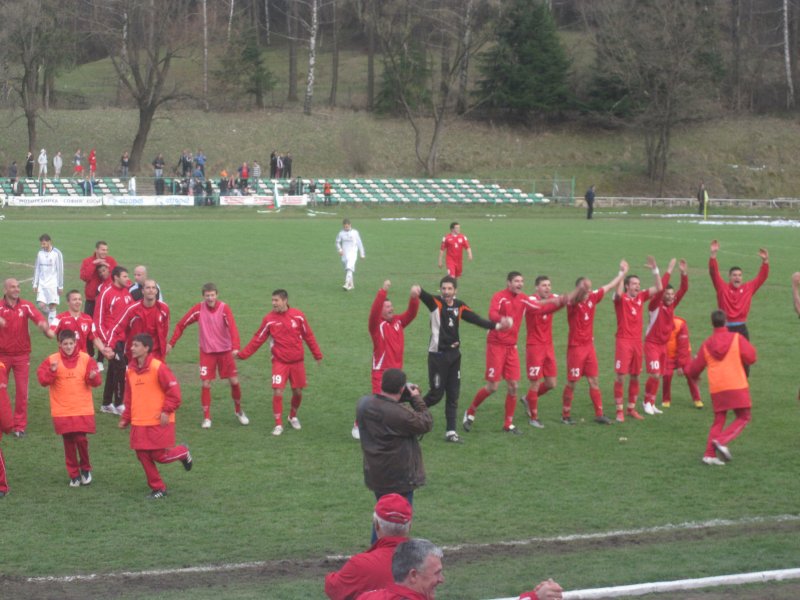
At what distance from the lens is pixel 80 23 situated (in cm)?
8338

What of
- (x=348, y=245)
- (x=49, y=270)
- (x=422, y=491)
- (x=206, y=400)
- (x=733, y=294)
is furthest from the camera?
(x=348, y=245)

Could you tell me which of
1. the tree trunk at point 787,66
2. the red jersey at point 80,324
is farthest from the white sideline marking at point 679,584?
the tree trunk at point 787,66

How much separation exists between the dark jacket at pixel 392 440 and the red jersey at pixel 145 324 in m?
6.06

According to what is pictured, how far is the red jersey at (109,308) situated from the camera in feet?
51.3

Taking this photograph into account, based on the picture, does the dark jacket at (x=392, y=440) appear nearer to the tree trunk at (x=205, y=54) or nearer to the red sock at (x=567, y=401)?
the red sock at (x=567, y=401)

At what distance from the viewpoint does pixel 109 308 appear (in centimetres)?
1571

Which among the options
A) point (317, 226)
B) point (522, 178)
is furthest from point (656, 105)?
point (317, 226)

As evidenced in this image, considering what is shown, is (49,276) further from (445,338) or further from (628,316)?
(628,316)

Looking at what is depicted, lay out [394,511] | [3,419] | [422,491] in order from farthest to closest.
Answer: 1. [422,491]
2. [3,419]
3. [394,511]

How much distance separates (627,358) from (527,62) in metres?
65.6

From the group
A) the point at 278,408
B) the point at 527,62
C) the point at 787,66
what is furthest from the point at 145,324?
the point at 787,66

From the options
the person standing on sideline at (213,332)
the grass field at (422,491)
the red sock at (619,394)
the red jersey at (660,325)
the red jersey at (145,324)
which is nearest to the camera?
the grass field at (422,491)

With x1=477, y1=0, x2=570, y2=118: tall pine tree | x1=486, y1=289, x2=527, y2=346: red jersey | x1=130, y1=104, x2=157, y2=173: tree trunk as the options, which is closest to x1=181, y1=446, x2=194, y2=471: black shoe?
x1=486, y1=289, x2=527, y2=346: red jersey

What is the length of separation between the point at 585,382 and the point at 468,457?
17.3 ft
